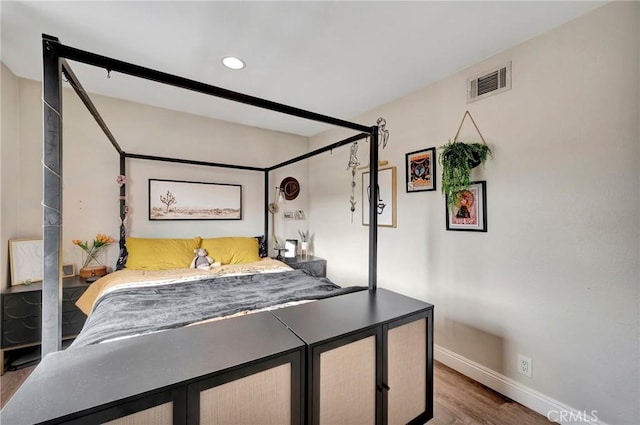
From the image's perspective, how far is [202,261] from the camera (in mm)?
2824

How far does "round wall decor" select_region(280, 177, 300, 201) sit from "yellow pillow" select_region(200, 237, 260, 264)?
3.32 ft

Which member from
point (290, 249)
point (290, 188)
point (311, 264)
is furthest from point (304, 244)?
point (290, 188)

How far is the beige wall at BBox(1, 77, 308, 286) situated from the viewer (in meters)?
2.45

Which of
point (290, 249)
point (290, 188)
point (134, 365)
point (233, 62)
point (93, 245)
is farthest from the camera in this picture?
point (290, 188)

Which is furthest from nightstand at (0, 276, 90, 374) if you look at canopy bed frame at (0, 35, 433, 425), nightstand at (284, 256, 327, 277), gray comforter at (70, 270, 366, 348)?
nightstand at (284, 256, 327, 277)

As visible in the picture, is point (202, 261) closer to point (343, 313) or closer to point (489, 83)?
point (343, 313)

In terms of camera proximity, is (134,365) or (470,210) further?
(470,210)

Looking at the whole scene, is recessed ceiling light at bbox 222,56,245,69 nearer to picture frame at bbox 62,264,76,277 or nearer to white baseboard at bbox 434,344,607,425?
picture frame at bbox 62,264,76,277

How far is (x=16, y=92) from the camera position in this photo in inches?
95.1

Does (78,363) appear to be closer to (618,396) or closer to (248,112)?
(618,396)

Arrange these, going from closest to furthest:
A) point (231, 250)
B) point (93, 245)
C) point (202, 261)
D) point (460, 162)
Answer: point (460, 162), point (93, 245), point (202, 261), point (231, 250)

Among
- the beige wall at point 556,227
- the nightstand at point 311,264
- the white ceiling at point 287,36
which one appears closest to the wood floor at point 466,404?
the beige wall at point 556,227

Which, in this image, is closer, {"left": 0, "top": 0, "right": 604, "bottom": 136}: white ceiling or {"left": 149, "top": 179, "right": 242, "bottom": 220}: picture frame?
{"left": 0, "top": 0, "right": 604, "bottom": 136}: white ceiling

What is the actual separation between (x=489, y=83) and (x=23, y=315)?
4231 millimetres
